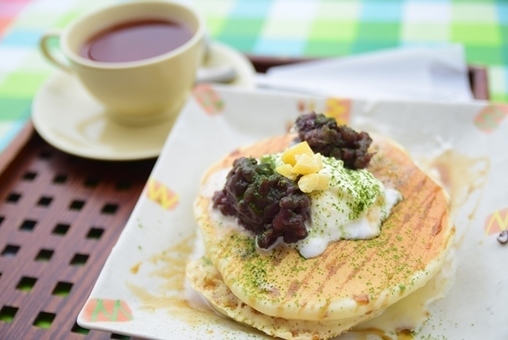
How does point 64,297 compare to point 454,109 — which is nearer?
point 64,297

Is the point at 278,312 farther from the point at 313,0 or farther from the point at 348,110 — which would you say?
the point at 313,0

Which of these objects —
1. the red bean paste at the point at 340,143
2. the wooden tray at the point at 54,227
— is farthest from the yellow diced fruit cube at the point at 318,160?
the wooden tray at the point at 54,227

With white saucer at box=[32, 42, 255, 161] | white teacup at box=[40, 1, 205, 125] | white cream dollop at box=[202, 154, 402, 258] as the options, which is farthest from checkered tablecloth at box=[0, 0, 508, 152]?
white cream dollop at box=[202, 154, 402, 258]

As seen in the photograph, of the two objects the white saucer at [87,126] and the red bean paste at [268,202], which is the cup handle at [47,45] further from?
the red bean paste at [268,202]

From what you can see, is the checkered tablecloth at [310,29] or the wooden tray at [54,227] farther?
the checkered tablecloth at [310,29]

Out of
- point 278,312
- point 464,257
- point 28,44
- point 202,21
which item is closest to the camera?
point 278,312

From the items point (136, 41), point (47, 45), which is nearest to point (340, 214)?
point (136, 41)

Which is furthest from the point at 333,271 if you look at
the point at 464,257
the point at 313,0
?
the point at 313,0
